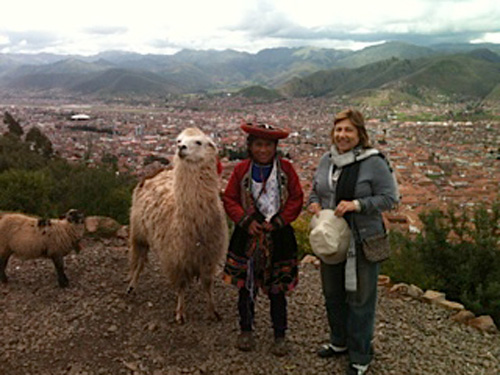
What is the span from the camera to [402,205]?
2291 centimetres

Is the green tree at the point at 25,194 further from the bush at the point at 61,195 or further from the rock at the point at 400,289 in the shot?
the rock at the point at 400,289

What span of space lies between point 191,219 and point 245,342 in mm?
1307

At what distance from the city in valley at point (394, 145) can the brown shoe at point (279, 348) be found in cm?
614

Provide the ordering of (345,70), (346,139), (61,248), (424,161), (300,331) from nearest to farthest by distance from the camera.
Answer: (346,139)
(300,331)
(61,248)
(424,161)
(345,70)

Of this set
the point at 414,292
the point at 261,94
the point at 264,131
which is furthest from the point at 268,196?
the point at 261,94

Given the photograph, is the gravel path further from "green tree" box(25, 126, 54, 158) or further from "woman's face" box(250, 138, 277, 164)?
"green tree" box(25, 126, 54, 158)

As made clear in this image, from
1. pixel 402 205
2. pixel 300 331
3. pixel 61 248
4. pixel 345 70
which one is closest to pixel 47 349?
pixel 61 248

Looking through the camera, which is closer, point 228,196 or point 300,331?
point 228,196

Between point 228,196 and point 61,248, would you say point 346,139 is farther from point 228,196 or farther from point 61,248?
point 61,248

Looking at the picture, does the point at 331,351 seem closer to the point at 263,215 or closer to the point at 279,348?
the point at 279,348

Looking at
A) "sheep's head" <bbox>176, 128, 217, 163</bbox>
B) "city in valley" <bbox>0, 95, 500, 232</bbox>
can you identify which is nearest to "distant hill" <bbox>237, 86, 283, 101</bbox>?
"city in valley" <bbox>0, 95, 500, 232</bbox>

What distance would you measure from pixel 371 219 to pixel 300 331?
5.94 ft

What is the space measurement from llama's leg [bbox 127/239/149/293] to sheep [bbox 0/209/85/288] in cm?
73

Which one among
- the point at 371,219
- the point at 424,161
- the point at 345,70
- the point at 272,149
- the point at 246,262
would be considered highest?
the point at 345,70
